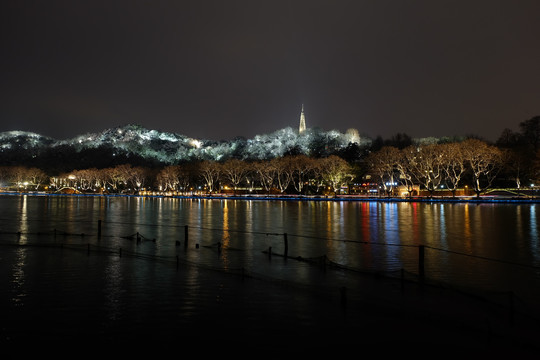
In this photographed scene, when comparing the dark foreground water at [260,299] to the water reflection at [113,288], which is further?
the water reflection at [113,288]

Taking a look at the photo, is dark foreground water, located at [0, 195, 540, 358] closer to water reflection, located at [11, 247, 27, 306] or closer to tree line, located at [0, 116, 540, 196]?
water reflection, located at [11, 247, 27, 306]

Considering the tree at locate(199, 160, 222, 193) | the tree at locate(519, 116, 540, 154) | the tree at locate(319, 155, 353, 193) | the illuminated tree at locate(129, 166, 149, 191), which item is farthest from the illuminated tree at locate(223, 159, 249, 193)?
the tree at locate(519, 116, 540, 154)

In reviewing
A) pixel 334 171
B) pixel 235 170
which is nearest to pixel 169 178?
pixel 235 170

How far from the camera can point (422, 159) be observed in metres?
89.0

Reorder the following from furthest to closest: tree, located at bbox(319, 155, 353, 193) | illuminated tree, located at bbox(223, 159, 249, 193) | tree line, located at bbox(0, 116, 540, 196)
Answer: illuminated tree, located at bbox(223, 159, 249, 193) < tree, located at bbox(319, 155, 353, 193) < tree line, located at bbox(0, 116, 540, 196)

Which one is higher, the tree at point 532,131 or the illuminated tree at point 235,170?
the tree at point 532,131

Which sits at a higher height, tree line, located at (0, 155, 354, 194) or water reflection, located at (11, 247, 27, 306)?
tree line, located at (0, 155, 354, 194)

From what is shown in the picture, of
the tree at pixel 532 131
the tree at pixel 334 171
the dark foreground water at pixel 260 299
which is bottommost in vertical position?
the dark foreground water at pixel 260 299

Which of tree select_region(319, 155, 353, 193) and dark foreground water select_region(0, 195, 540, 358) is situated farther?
tree select_region(319, 155, 353, 193)

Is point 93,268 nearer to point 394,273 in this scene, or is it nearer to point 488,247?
point 394,273

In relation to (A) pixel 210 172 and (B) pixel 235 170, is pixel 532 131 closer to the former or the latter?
(B) pixel 235 170

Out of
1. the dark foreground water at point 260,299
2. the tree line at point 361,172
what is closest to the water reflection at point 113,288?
the dark foreground water at point 260,299

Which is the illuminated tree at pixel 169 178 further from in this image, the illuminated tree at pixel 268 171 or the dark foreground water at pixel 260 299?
the dark foreground water at pixel 260 299

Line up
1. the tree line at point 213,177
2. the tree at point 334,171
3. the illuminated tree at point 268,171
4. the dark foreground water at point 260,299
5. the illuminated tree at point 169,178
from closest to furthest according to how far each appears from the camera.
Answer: the dark foreground water at point 260,299
the tree at point 334,171
the tree line at point 213,177
the illuminated tree at point 268,171
the illuminated tree at point 169,178
